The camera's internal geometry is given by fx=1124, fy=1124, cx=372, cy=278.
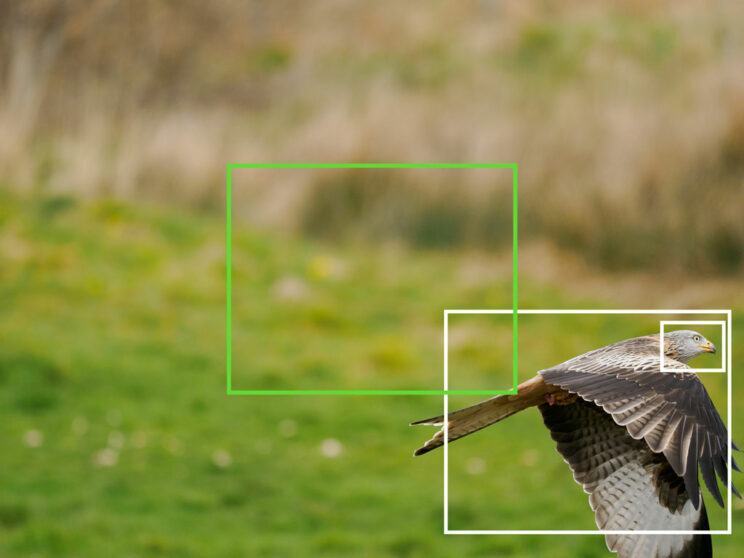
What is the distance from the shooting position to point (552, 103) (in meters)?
13.7

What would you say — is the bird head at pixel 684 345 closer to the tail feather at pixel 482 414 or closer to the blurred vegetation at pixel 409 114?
the tail feather at pixel 482 414

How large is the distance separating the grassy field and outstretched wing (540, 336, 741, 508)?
3.88m

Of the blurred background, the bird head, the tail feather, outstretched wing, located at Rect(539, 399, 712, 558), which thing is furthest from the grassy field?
the tail feather

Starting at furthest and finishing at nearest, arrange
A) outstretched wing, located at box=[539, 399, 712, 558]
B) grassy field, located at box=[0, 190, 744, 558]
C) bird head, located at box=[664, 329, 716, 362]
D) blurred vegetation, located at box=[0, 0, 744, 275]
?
blurred vegetation, located at box=[0, 0, 744, 275] < grassy field, located at box=[0, 190, 744, 558] < outstretched wing, located at box=[539, 399, 712, 558] < bird head, located at box=[664, 329, 716, 362]

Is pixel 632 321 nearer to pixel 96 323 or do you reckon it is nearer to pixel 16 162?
pixel 96 323

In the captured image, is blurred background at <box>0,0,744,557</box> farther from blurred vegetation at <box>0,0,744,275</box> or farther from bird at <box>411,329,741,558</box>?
bird at <box>411,329,741,558</box>

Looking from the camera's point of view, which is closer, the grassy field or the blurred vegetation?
the grassy field

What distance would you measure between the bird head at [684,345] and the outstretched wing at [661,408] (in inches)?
12.7

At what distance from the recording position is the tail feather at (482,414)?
234 cm

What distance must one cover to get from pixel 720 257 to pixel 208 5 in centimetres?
851

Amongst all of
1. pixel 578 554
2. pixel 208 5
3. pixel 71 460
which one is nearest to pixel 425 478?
pixel 578 554

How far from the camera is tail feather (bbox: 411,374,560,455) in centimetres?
234

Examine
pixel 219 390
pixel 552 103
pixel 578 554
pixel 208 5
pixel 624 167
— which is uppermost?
pixel 208 5

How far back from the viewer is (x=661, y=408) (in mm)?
2344
